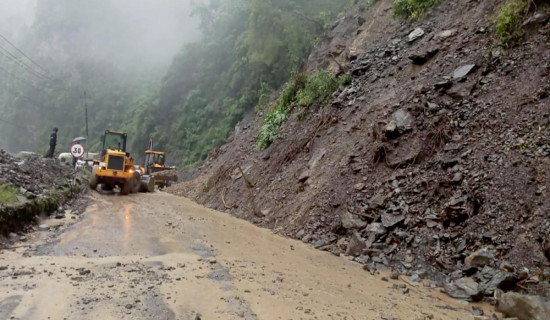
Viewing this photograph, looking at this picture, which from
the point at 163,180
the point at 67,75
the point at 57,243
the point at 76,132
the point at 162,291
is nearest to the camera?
the point at 162,291

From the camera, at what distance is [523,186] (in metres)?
6.40

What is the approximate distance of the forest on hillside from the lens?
1041 inches

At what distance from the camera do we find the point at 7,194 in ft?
28.2

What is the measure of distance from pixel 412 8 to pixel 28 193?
13.5 metres

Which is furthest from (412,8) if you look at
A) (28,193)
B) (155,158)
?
(155,158)

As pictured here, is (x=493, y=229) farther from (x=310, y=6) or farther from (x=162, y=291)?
(x=310, y=6)

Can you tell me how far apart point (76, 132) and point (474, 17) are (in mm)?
67894

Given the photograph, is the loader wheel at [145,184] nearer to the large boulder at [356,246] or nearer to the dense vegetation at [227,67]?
the dense vegetation at [227,67]

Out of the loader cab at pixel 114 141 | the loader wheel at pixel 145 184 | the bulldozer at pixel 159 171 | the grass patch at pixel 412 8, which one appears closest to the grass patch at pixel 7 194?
the loader cab at pixel 114 141

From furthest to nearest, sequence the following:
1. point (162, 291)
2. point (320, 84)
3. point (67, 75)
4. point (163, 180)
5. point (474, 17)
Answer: point (67, 75)
point (163, 180)
point (320, 84)
point (474, 17)
point (162, 291)

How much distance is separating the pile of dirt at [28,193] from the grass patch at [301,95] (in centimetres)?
760

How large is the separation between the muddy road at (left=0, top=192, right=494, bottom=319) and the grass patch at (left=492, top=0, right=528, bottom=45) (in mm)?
6481

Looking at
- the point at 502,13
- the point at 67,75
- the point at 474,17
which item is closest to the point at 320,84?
the point at 474,17

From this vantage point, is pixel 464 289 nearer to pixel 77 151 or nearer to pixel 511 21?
pixel 511 21
